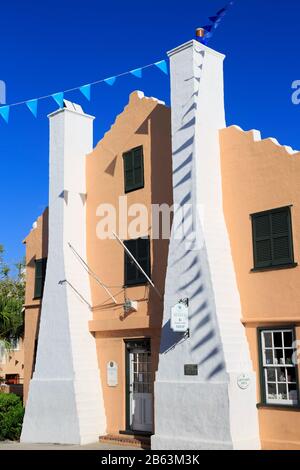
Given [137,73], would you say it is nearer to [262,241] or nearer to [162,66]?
[162,66]

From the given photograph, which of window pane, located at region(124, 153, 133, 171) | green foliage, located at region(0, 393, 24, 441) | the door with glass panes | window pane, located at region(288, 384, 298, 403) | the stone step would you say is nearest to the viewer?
window pane, located at region(288, 384, 298, 403)

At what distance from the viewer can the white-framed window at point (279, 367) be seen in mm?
12312

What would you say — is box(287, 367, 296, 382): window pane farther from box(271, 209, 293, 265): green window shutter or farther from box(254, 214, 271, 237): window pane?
box(254, 214, 271, 237): window pane

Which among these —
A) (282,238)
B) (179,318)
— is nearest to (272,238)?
(282,238)

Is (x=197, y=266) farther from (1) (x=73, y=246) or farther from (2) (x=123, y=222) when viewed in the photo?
(1) (x=73, y=246)

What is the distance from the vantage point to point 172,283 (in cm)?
1391

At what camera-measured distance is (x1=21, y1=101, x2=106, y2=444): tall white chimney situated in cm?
1595

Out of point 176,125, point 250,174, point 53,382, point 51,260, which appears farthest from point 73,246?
point 250,174

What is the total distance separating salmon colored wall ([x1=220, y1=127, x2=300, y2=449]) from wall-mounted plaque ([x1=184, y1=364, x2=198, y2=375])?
48.5 inches

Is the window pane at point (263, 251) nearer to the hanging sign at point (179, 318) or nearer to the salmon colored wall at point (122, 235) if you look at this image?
the hanging sign at point (179, 318)

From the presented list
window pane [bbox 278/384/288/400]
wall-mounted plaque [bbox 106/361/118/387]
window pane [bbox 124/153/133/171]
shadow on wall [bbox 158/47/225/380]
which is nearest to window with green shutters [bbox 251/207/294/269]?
shadow on wall [bbox 158/47/225/380]

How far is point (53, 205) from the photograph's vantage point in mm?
17750

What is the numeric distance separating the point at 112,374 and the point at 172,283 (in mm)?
3607
